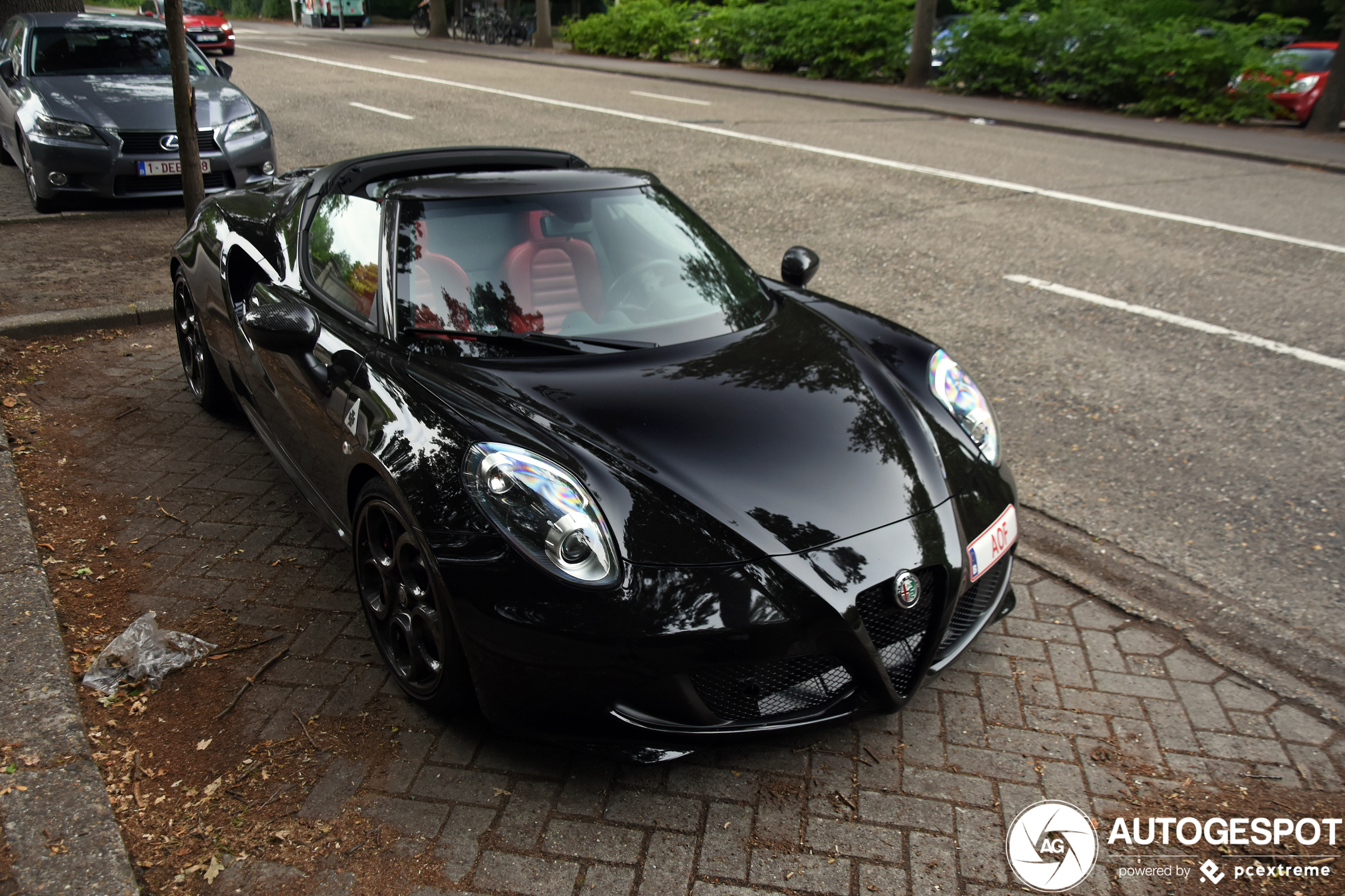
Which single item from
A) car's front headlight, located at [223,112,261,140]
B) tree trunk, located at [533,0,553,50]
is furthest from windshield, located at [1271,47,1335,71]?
tree trunk, located at [533,0,553,50]

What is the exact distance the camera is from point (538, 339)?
321cm

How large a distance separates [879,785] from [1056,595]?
1.26 meters

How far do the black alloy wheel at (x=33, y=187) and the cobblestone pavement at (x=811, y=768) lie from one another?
632 centimetres

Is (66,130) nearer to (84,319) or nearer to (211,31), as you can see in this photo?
(84,319)

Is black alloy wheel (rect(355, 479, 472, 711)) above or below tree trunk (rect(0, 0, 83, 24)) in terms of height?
below

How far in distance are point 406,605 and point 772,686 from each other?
42.9 inches

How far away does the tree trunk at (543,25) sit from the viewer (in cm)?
2948

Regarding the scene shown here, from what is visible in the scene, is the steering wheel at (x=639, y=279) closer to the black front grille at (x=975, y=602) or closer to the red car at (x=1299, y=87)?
the black front grille at (x=975, y=602)

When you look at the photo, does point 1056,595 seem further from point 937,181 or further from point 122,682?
point 937,181

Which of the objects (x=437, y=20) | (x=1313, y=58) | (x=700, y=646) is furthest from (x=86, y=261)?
(x=437, y=20)

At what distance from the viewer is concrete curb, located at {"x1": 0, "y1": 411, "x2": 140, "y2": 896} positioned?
2.35 m

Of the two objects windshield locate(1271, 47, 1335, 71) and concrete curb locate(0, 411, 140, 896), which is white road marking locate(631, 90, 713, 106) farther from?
concrete curb locate(0, 411, 140, 896)

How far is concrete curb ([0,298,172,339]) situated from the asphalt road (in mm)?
3987

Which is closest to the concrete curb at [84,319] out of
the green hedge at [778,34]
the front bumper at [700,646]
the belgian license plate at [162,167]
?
the belgian license plate at [162,167]
